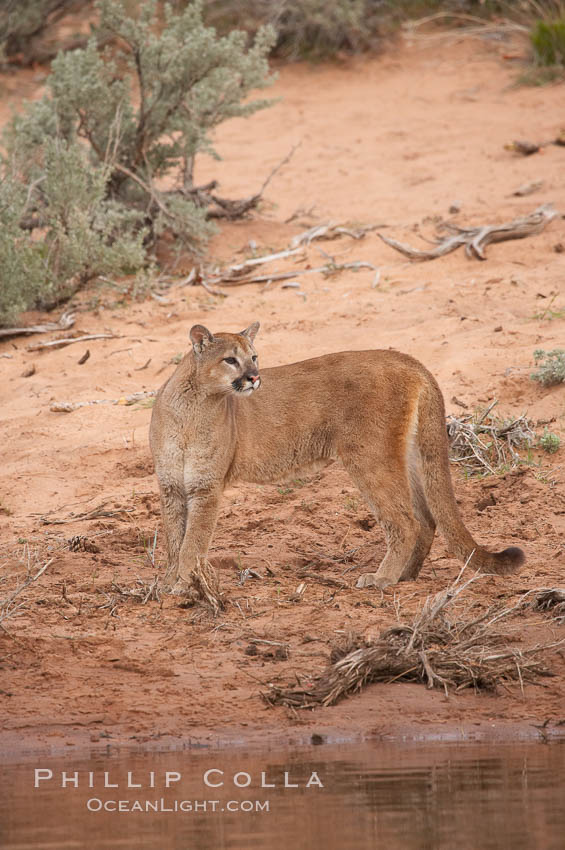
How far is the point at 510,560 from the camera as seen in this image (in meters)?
5.97

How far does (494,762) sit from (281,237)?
8.26 meters

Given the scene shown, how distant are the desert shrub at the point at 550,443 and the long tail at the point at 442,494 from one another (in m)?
1.53

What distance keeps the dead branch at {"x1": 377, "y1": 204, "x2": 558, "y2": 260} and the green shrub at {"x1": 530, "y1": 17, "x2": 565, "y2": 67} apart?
5.13 metres

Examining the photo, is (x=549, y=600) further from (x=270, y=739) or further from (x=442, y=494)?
(x=270, y=739)

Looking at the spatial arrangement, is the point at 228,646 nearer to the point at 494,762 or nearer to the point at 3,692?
the point at 3,692

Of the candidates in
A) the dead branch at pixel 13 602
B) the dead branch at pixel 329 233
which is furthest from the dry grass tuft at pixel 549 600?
the dead branch at pixel 329 233

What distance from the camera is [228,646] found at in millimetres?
5652

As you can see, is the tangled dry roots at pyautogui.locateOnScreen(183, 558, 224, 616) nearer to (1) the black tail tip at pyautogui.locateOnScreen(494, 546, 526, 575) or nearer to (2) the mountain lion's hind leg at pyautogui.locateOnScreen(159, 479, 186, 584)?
(2) the mountain lion's hind leg at pyautogui.locateOnScreen(159, 479, 186, 584)

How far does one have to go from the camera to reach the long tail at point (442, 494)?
19.9ft

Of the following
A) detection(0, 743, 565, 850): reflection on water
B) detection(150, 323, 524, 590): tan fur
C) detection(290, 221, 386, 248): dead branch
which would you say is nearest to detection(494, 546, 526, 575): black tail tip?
detection(150, 323, 524, 590): tan fur

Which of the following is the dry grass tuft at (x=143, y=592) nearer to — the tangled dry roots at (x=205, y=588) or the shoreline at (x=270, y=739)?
the tangled dry roots at (x=205, y=588)

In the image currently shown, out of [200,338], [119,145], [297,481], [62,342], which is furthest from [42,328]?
[200,338]

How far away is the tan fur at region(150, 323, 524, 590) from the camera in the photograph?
642cm

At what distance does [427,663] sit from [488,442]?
9.56 feet
